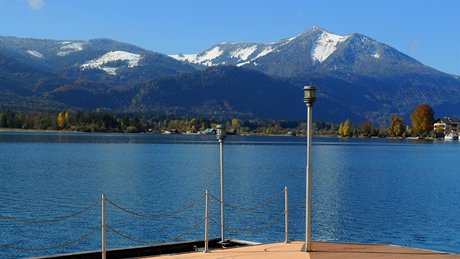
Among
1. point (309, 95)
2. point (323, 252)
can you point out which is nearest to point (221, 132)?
point (309, 95)

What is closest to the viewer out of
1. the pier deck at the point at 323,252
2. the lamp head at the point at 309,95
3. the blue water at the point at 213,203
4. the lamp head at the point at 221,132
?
the pier deck at the point at 323,252

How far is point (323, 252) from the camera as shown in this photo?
17.5 metres

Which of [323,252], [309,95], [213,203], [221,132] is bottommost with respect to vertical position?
[213,203]

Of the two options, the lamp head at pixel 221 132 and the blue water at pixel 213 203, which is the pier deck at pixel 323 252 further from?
the blue water at pixel 213 203

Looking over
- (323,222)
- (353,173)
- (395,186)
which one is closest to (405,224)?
(323,222)

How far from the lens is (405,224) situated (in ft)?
129

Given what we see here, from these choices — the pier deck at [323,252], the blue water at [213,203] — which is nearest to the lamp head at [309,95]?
the pier deck at [323,252]

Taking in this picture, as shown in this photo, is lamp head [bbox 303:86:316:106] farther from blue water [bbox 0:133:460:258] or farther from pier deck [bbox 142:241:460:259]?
blue water [bbox 0:133:460:258]

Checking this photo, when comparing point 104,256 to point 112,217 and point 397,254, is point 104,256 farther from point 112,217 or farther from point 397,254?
point 112,217

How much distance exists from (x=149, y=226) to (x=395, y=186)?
111 feet

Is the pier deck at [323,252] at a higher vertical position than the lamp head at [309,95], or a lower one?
lower

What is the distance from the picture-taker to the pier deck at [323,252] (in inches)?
675

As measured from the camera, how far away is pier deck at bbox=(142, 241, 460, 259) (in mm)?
17156

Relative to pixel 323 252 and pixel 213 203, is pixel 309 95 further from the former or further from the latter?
pixel 213 203
